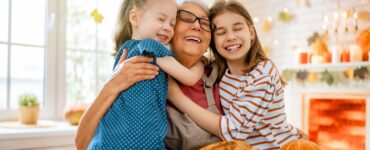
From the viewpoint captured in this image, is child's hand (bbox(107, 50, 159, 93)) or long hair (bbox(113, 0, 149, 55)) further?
long hair (bbox(113, 0, 149, 55))

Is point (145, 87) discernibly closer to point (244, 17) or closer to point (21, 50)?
point (244, 17)

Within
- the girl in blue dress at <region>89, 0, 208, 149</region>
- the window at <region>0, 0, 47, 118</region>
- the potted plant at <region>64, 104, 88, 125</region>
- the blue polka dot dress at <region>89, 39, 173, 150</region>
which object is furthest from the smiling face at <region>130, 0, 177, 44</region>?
the window at <region>0, 0, 47, 118</region>

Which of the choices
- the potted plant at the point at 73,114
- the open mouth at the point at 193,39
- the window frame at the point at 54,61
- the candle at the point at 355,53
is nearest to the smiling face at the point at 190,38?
the open mouth at the point at 193,39

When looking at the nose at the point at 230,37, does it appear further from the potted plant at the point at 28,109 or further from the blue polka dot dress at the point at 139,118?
the potted plant at the point at 28,109

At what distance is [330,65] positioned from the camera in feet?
12.5

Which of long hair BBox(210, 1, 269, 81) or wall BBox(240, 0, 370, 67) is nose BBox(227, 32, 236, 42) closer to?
long hair BBox(210, 1, 269, 81)

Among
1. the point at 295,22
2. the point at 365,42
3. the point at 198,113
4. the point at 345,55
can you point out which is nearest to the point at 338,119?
the point at 345,55

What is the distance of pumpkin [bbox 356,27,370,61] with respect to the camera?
3590mm

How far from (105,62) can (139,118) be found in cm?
249

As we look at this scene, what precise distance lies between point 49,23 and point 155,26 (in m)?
2.07

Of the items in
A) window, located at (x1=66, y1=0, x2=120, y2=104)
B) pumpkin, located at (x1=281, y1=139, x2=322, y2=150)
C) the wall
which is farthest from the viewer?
the wall

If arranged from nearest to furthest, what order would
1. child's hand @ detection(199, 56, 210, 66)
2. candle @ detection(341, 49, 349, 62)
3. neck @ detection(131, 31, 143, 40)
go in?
neck @ detection(131, 31, 143, 40) → child's hand @ detection(199, 56, 210, 66) → candle @ detection(341, 49, 349, 62)

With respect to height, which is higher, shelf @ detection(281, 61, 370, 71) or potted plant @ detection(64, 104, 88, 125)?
shelf @ detection(281, 61, 370, 71)

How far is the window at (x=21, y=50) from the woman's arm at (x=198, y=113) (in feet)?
6.94
